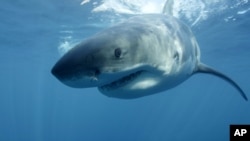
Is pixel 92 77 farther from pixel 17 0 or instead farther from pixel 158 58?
pixel 17 0

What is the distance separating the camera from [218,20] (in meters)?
18.0

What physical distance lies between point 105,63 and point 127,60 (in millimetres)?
333

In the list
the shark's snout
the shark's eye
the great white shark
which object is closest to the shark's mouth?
the great white shark

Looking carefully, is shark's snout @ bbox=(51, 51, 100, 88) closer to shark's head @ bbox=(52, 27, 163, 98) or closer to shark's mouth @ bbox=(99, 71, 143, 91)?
shark's head @ bbox=(52, 27, 163, 98)

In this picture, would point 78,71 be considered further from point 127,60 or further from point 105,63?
point 127,60

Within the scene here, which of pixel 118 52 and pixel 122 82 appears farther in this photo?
pixel 122 82

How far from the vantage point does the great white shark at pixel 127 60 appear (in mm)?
2729

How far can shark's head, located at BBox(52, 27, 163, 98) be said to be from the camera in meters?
2.68

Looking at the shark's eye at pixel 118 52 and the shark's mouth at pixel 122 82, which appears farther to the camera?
the shark's mouth at pixel 122 82

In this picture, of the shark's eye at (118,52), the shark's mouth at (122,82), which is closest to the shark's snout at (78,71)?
the shark's eye at (118,52)

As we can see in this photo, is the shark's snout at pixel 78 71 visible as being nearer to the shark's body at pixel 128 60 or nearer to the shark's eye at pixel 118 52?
the shark's body at pixel 128 60

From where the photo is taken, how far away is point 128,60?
10.2 feet

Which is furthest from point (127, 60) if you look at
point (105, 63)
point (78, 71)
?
point (78, 71)

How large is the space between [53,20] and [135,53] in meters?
16.7
